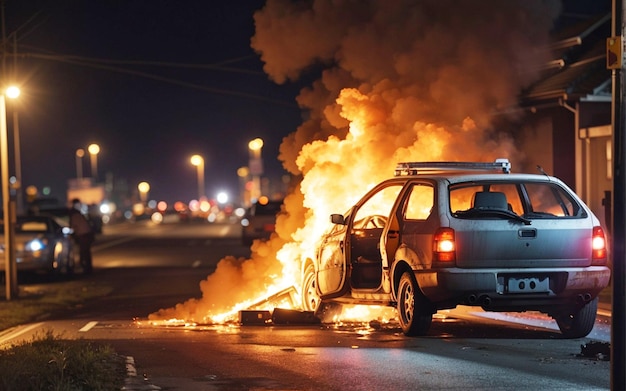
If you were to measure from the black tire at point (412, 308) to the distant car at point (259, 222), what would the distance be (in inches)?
1004

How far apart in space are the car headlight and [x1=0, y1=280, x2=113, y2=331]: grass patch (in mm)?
824

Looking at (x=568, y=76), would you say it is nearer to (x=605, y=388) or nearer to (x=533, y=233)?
(x=533, y=233)

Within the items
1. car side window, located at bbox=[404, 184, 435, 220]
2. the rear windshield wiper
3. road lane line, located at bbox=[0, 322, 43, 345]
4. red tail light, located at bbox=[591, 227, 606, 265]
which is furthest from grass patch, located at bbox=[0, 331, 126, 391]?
red tail light, located at bbox=[591, 227, 606, 265]

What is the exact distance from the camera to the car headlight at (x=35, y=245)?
2488cm

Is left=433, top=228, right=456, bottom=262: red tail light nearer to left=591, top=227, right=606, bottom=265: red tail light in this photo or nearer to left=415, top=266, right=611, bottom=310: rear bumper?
left=415, top=266, right=611, bottom=310: rear bumper

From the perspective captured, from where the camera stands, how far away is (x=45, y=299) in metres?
20.2

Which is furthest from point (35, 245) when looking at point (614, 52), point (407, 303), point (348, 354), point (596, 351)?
point (614, 52)

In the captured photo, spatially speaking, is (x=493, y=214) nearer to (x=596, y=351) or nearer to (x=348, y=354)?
(x=596, y=351)

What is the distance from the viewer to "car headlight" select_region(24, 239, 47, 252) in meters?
24.9

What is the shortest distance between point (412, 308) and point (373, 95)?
557 centimetres

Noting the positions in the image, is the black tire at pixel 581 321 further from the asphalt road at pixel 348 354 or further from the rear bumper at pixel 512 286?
the rear bumper at pixel 512 286

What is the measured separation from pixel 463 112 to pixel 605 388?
8.55 metres

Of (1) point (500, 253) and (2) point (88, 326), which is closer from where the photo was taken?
(1) point (500, 253)

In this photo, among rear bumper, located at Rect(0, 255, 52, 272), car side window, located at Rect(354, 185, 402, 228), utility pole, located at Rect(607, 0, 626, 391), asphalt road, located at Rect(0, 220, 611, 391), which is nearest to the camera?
utility pole, located at Rect(607, 0, 626, 391)
